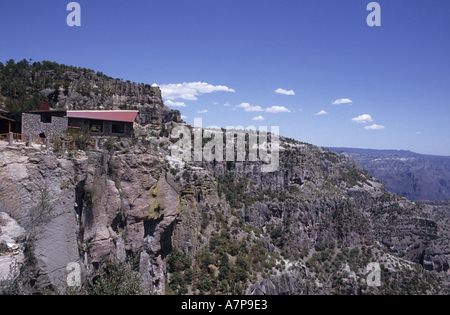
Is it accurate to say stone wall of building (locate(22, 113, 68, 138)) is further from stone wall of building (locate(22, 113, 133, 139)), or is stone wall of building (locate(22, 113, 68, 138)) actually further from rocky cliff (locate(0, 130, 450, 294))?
rocky cliff (locate(0, 130, 450, 294))

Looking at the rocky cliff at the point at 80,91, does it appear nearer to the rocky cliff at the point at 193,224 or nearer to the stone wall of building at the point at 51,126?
the rocky cliff at the point at 193,224

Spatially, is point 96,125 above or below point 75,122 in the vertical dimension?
below

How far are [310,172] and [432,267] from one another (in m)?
44.1

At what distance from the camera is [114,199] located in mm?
19578

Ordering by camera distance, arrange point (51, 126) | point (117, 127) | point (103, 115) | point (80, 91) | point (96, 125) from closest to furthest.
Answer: point (51, 126), point (96, 125), point (103, 115), point (117, 127), point (80, 91)

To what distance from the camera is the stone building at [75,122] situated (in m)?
22.9

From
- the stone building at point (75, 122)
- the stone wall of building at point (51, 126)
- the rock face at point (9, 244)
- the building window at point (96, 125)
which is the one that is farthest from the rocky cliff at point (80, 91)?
A: the rock face at point (9, 244)

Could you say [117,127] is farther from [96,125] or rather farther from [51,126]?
[51,126]

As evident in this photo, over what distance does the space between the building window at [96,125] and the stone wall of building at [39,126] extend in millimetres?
2626

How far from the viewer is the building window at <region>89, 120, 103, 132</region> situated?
26.7 m

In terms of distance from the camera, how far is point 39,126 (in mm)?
23094

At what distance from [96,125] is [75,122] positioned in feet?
5.85

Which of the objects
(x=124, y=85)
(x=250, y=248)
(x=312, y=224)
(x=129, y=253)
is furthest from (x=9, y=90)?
(x=312, y=224)

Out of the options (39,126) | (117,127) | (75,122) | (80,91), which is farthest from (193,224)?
(80,91)
